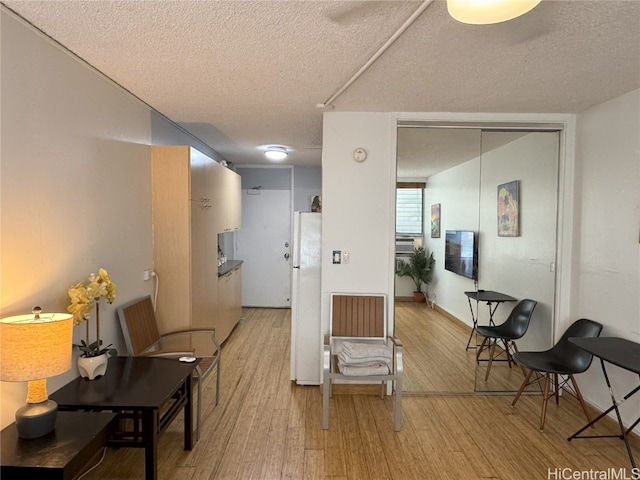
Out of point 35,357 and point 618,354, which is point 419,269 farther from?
point 35,357

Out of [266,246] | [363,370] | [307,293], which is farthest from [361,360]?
[266,246]

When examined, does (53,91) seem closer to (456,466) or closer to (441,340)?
(456,466)

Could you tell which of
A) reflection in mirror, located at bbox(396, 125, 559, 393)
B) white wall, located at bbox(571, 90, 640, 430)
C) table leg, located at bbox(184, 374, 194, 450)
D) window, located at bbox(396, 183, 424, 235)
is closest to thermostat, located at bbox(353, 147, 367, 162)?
reflection in mirror, located at bbox(396, 125, 559, 393)

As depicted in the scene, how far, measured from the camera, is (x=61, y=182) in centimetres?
208

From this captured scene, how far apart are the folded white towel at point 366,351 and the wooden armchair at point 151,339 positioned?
3.41 ft

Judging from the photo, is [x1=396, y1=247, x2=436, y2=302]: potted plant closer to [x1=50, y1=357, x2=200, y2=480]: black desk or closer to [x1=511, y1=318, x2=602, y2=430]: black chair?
[x1=511, y1=318, x2=602, y2=430]: black chair

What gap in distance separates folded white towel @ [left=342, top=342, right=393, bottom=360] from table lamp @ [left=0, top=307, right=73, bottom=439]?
1.81m

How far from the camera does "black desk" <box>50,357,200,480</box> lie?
1848mm

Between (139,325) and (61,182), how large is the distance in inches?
47.8

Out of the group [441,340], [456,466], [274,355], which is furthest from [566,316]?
[274,355]

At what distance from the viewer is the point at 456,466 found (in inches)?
90.5

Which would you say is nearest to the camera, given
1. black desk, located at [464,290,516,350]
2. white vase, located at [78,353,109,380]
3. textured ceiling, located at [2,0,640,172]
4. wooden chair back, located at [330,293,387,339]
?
textured ceiling, located at [2,0,640,172]

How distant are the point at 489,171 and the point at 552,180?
548 millimetres

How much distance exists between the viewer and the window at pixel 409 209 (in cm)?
354
